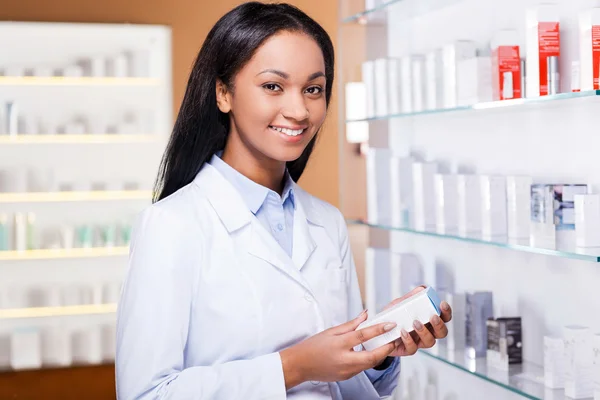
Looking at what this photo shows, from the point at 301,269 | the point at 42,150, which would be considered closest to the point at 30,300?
the point at 42,150

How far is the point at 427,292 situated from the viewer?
165cm

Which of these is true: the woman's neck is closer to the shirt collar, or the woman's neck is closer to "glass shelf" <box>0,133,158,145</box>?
the shirt collar

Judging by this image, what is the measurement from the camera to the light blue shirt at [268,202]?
178 cm

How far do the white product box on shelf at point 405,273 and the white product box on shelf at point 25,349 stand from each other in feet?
10.2

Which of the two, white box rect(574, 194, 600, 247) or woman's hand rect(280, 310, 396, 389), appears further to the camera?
white box rect(574, 194, 600, 247)

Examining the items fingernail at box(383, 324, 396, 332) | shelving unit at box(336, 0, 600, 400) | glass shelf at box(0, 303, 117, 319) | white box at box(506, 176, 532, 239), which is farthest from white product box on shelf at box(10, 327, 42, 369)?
fingernail at box(383, 324, 396, 332)

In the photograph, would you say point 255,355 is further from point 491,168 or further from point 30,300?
point 30,300

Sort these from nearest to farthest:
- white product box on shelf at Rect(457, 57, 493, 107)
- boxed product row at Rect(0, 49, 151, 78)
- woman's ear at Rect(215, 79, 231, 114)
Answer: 1. woman's ear at Rect(215, 79, 231, 114)
2. white product box on shelf at Rect(457, 57, 493, 107)
3. boxed product row at Rect(0, 49, 151, 78)

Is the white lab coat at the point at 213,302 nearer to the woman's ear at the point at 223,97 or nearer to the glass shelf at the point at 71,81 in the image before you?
the woman's ear at the point at 223,97

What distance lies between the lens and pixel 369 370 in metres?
1.86

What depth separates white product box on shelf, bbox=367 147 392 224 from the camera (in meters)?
3.49

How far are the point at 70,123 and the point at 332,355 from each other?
4.59 m

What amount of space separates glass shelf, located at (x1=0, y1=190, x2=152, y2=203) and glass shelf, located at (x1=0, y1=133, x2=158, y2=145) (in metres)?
0.35

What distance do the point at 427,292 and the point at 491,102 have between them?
119 cm
